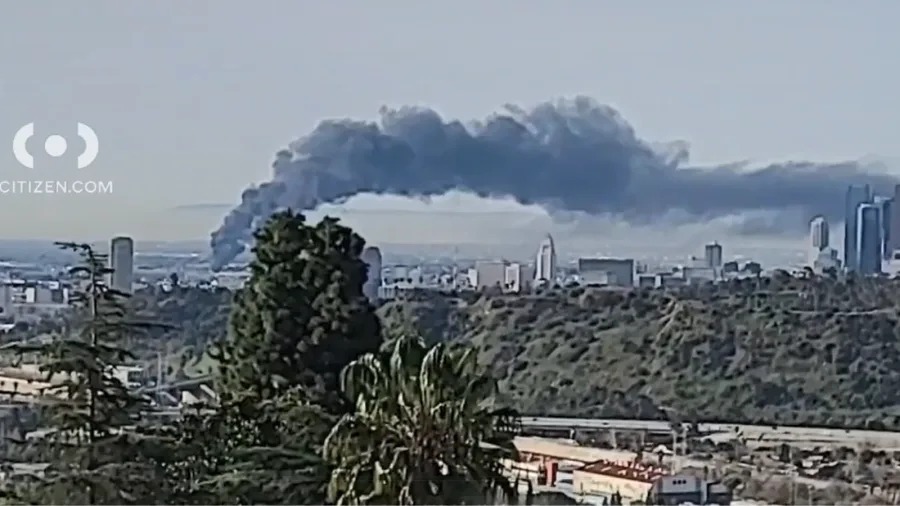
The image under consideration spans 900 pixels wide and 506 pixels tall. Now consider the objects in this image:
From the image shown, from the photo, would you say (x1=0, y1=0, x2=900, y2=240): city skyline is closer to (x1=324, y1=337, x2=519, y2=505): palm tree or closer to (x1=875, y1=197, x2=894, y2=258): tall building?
(x1=875, y1=197, x2=894, y2=258): tall building

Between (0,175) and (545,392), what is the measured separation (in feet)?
4.11

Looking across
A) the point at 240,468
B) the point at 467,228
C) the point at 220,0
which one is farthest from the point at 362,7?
the point at 240,468

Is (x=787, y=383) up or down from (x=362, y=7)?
down

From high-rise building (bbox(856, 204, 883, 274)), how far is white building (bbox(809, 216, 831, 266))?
7 cm

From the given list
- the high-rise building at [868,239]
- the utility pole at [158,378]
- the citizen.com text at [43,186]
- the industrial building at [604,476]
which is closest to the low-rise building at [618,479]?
the industrial building at [604,476]

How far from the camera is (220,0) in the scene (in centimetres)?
358

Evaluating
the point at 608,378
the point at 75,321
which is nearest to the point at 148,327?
the point at 75,321

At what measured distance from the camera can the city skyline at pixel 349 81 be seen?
11.6ft

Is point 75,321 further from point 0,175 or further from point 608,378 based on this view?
point 608,378

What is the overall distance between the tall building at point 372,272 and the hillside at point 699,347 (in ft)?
0.14

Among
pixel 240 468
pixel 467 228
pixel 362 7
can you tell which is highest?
pixel 362 7

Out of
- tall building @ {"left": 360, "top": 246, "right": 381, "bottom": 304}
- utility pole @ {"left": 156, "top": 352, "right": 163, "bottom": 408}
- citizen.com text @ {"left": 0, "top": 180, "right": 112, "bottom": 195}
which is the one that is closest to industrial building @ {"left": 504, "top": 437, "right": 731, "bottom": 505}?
tall building @ {"left": 360, "top": 246, "right": 381, "bottom": 304}

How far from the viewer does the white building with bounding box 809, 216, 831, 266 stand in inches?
144

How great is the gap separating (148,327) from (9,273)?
31cm
